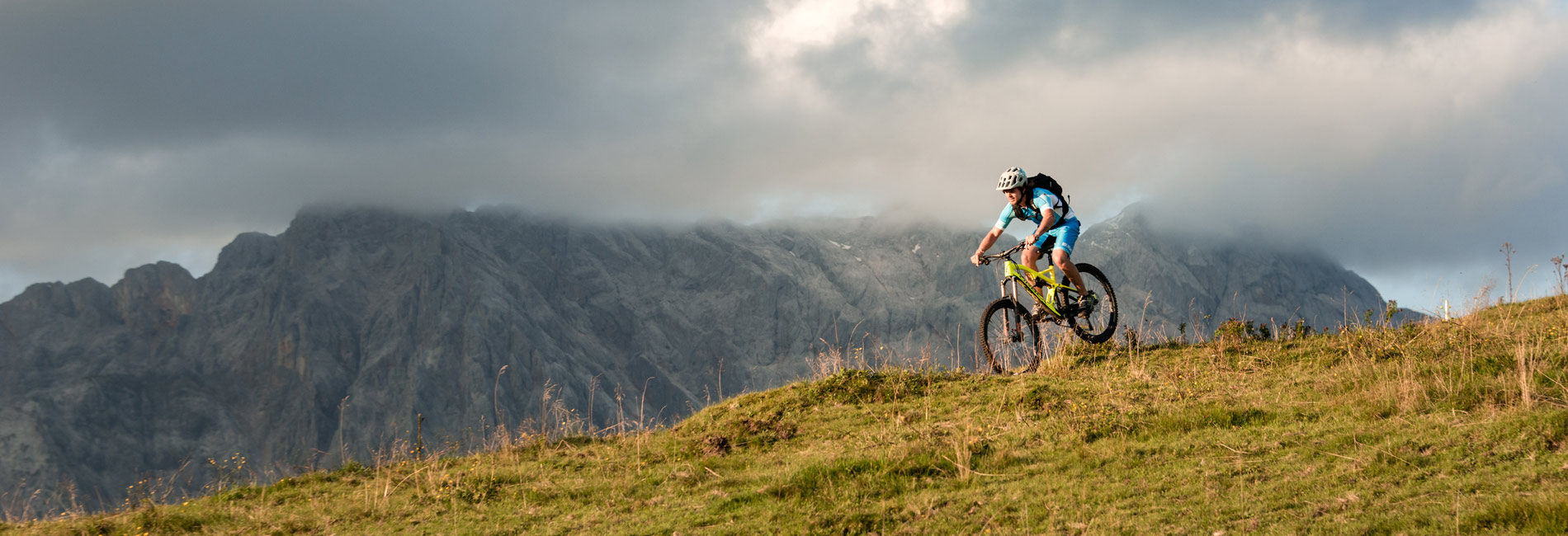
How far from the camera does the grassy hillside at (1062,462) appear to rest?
18.8 feet

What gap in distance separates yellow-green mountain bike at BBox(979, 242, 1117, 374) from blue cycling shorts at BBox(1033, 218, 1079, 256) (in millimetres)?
310

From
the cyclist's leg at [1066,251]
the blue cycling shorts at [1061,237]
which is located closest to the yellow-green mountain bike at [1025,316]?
the cyclist's leg at [1066,251]

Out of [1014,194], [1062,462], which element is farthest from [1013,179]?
[1062,462]

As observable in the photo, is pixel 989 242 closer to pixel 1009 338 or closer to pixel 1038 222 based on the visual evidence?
pixel 1038 222

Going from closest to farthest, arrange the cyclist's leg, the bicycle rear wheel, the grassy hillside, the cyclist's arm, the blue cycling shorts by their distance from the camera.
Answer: the grassy hillside, the cyclist's leg, the blue cycling shorts, the cyclist's arm, the bicycle rear wheel

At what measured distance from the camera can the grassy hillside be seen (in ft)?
18.8

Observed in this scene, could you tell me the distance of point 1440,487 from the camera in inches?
220

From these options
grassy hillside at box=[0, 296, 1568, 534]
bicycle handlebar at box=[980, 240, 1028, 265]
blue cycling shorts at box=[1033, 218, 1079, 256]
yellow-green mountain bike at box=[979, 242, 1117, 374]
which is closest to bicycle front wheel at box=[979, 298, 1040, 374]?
yellow-green mountain bike at box=[979, 242, 1117, 374]

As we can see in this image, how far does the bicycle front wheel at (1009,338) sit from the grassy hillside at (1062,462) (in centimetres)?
75

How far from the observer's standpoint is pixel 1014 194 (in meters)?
12.2

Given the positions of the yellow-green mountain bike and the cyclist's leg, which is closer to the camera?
the cyclist's leg

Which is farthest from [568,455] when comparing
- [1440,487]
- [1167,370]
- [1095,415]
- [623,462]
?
[1440,487]

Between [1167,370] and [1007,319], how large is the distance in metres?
2.39

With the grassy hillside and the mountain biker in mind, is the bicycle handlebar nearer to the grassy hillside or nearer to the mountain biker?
the mountain biker
